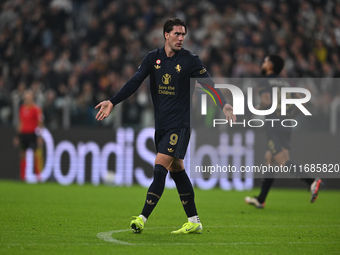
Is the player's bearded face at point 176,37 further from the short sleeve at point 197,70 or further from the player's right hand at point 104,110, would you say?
the player's right hand at point 104,110

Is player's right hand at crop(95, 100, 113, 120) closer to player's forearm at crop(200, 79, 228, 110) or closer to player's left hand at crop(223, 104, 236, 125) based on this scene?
player's forearm at crop(200, 79, 228, 110)

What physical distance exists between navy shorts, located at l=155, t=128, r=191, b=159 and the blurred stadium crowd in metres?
7.78

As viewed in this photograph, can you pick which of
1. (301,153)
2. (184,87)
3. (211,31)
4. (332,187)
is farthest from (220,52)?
(184,87)

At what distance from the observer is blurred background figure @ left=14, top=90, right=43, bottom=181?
1328 centimetres

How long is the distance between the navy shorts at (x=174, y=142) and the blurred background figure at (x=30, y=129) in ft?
27.6

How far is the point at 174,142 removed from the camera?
5.40 meters

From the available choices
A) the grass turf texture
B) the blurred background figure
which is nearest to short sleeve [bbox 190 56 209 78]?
the grass turf texture

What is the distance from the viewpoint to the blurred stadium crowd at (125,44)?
13.8 m

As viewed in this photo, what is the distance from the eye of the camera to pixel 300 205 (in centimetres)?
929

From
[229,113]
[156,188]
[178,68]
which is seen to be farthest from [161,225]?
[178,68]

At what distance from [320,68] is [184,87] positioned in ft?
32.5

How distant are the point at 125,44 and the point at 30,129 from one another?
402cm

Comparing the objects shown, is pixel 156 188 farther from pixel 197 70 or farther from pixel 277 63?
pixel 277 63

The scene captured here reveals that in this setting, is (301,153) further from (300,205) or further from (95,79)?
(95,79)
